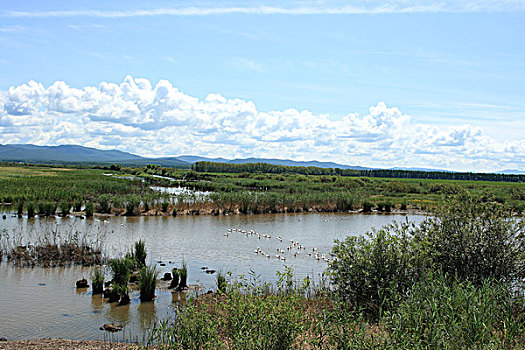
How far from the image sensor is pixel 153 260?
57.0ft

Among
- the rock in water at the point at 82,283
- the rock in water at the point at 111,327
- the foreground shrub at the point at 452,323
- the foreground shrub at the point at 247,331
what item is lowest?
the rock in water at the point at 111,327

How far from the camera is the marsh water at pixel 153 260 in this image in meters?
10.4

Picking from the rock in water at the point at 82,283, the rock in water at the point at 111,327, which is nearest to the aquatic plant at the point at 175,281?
the rock in water at the point at 82,283

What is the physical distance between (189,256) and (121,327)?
332 inches

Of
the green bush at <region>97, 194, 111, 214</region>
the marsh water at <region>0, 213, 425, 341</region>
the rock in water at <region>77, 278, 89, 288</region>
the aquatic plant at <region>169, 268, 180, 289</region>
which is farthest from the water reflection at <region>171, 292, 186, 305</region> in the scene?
the green bush at <region>97, 194, 111, 214</region>

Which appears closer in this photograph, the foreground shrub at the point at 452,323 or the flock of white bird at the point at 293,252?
the foreground shrub at the point at 452,323

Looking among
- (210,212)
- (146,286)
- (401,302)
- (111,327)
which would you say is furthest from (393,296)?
(210,212)

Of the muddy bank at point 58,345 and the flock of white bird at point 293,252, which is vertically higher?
the muddy bank at point 58,345

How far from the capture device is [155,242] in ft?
69.8

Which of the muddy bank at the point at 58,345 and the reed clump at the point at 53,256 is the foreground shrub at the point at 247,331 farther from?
the reed clump at the point at 53,256

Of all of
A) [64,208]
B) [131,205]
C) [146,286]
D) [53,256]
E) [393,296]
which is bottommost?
[53,256]

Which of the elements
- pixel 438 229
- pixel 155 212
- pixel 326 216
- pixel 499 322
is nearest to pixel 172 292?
pixel 438 229

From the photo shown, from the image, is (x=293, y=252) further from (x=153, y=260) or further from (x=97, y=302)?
(x=97, y=302)

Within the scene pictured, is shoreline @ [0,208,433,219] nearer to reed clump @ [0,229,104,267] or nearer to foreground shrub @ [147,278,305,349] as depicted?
reed clump @ [0,229,104,267]
